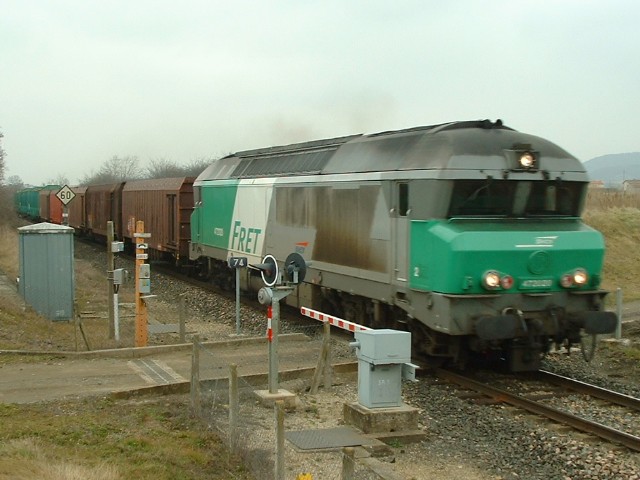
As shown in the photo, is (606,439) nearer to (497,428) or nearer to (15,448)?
(497,428)

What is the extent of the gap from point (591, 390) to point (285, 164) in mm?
8142

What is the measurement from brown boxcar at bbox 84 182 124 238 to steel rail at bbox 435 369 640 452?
24929mm

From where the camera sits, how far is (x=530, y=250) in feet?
34.7

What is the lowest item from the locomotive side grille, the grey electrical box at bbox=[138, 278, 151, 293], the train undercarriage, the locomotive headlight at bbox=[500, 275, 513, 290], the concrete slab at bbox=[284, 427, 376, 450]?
the concrete slab at bbox=[284, 427, 376, 450]

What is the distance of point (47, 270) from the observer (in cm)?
1659

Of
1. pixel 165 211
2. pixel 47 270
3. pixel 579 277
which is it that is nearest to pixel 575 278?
pixel 579 277

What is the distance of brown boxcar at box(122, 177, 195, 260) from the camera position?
25.0 meters

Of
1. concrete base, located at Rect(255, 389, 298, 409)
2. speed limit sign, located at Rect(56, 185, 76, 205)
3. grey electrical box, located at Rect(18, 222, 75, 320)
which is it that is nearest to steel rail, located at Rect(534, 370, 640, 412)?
concrete base, located at Rect(255, 389, 298, 409)

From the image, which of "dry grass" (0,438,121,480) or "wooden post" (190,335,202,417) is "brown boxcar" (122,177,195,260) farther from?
"dry grass" (0,438,121,480)

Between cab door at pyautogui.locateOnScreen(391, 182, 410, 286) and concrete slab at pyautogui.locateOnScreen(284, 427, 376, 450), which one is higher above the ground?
cab door at pyautogui.locateOnScreen(391, 182, 410, 286)

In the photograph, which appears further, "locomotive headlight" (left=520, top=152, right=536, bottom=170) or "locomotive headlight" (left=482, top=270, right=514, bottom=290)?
"locomotive headlight" (left=520, top=152, right=536, bottom=170)

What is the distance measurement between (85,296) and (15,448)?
14215 millimetres

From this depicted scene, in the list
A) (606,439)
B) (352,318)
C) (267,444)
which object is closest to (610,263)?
(352,318)

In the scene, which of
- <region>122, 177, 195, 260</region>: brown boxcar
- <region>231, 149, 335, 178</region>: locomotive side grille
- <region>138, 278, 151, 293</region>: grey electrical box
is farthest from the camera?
<region>122, 177, 195, 260</region>: brown boxcar
